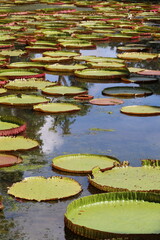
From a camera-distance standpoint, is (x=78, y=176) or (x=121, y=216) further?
(x=78, y=176)

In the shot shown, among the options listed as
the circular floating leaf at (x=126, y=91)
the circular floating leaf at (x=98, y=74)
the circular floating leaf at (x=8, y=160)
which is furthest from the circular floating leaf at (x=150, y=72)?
the circular floating leaf at (x=8, y=160)

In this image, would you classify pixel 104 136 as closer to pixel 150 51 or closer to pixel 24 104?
pixel 24 104

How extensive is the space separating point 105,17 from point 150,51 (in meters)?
6.64

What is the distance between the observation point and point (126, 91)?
22.1 feet

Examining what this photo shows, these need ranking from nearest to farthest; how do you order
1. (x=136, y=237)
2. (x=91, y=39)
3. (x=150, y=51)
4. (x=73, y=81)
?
(x=136, y=237) → (x=73, y=81) → (x=150, y=51) → (x=91, y=39)

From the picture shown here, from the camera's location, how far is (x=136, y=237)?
3.03 metres

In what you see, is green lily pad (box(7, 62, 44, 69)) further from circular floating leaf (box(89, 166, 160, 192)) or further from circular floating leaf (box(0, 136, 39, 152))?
circular floating leaf (box(89, 166, 160, 192))

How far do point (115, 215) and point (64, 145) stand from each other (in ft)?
5.06

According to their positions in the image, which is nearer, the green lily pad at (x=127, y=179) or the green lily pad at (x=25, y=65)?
the green lily pad at (x=127, y=179)

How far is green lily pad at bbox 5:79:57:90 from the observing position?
6.99 m

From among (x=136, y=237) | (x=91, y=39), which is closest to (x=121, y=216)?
(x=136, y=237)

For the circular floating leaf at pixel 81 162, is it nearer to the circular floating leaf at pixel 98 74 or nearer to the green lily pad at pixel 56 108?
the green lily pad at pixel 56 108

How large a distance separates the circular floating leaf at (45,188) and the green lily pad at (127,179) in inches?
6.5

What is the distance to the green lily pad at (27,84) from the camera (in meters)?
6.99
